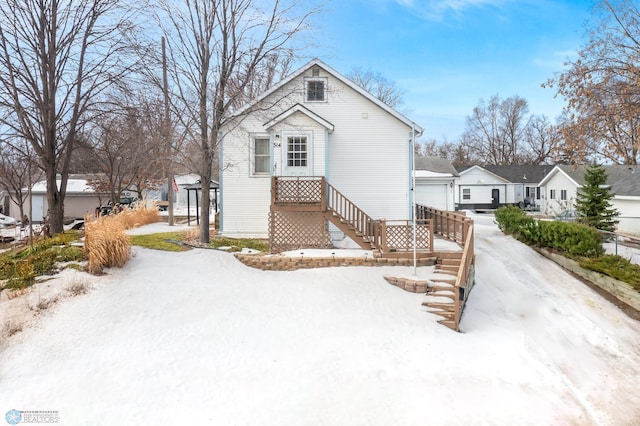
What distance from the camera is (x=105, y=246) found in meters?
8.99

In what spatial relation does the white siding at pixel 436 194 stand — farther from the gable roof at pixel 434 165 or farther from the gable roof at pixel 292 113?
the gable roof at pixel 292 113

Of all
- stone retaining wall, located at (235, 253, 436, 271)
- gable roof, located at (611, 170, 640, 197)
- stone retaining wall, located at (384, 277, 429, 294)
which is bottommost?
stone retaining wall, located at (384, 277, 429, 294)

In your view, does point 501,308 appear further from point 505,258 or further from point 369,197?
point 369,197

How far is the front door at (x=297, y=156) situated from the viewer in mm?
13953

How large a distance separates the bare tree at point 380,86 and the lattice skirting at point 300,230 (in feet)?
102

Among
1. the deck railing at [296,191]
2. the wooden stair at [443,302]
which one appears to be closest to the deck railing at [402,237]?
the wooden stair at [443,302]

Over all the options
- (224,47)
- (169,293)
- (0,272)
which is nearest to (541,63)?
(224,47)

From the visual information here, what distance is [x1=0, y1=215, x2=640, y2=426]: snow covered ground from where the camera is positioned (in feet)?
17.6

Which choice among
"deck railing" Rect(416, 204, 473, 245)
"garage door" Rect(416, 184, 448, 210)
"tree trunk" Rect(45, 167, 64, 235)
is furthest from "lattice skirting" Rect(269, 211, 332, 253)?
"garage door" Rect(416, 184, 448, 210)

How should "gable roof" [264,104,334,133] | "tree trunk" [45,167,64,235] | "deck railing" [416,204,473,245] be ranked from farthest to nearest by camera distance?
"gable roof" [264,104,334,133], "deck railing" [416,204,473,245], "tree trunk" [45,167,64,235]

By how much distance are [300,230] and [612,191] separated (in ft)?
76.5

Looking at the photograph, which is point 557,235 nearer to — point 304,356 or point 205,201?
point 304,356

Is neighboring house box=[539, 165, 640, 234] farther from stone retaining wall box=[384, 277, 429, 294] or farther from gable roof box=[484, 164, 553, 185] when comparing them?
stone retaining wall box=[384, 277, 429, 294]

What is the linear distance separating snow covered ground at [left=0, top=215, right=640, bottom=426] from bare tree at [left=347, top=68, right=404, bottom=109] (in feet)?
112
